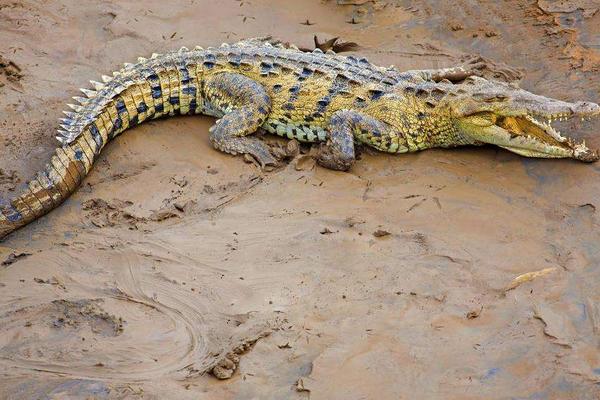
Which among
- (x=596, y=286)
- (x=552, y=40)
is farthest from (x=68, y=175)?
(x=552, y=40)

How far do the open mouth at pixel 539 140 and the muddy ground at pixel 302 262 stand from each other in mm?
118

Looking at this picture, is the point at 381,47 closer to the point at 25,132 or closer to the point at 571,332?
the point at 25,132

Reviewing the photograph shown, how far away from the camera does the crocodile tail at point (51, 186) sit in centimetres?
557

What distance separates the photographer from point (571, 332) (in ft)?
Answer: 14.9

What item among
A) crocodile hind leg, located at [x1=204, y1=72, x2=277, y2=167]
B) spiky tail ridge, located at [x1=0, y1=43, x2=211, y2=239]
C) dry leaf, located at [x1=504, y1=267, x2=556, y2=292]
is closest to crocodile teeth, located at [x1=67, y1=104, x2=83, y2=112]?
spiky tail ridge, located at [x1=0, y1=43, x2=211, y2=239]

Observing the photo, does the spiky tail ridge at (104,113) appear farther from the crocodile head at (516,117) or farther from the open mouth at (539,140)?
the open mouth at (539,140)

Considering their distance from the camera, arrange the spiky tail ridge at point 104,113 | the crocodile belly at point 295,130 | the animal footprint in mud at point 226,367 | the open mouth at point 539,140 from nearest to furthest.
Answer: the animal footprint in mud at point 226,367 < the spiky tail ridge at point 104,113 < the open mouth at point 539,140 < the crocodile belly at point 295,130

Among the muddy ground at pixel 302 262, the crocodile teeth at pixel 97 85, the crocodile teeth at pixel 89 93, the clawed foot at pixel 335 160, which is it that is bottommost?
the muddy ground at pixel 302 262

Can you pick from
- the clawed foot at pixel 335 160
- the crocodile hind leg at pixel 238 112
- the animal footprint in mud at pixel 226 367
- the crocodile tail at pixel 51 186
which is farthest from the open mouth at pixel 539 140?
the crocodile tail at pixel 51 186

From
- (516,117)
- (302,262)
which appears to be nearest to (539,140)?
(516,117)

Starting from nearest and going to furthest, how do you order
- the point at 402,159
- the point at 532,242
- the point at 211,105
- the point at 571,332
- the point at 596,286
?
the point at 571,332
the point at 596,286
the point at 532,242
the point at 402,159
the point at 211,105

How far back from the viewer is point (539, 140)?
6035 millimetres

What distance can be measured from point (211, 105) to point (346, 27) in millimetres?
2050

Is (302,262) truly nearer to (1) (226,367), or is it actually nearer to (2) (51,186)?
(1) (226,367)
